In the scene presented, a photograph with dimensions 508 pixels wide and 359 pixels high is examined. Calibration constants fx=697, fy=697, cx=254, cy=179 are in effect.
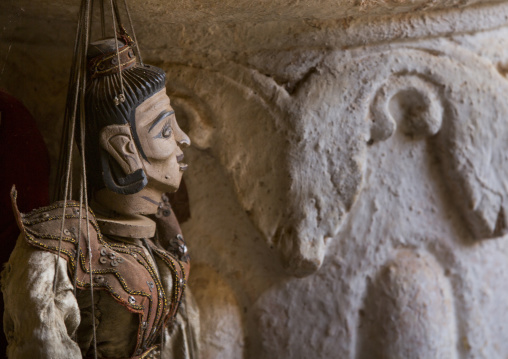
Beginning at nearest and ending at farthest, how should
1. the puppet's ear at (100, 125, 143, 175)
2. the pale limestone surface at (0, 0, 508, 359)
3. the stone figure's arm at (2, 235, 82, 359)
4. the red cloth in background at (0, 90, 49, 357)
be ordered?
the stone figure's arm at (2, 235, 82, 359) → the puppet's ear at (100, 125, 143, 175) → the red cloth in background at (0, 90, 49, 357) → the pale limestone surface at (0, 0, 508, 359)

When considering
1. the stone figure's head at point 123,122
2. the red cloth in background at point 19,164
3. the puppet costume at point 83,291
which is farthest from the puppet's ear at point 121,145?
the red cloth in background at point 19,164

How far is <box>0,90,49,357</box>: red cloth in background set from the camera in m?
1.45

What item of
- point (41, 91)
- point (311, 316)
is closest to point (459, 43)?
point (311, 316)

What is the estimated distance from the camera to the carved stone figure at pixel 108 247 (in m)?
1.12

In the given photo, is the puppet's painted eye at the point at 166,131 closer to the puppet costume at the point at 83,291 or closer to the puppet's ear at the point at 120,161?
the puppet's ear at the point at 120,161

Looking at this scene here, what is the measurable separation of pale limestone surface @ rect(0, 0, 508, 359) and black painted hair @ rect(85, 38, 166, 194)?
0.30 metres

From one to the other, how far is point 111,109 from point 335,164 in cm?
54

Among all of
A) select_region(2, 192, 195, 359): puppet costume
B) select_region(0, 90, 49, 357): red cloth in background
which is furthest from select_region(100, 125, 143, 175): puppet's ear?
select_region(0, 90, 49, 357): red cloth in background

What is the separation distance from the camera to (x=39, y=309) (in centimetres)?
110

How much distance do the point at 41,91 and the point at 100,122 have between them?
441mm

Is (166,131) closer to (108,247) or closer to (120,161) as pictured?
(120,161)

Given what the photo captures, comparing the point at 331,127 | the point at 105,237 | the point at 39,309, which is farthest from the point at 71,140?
the point at 331,127

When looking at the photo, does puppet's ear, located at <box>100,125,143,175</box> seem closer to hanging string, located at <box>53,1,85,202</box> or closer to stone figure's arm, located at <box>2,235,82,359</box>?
hanging string, located at <box>53,1,85,202</box>

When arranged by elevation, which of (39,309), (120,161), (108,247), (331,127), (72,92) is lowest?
(39,309)
